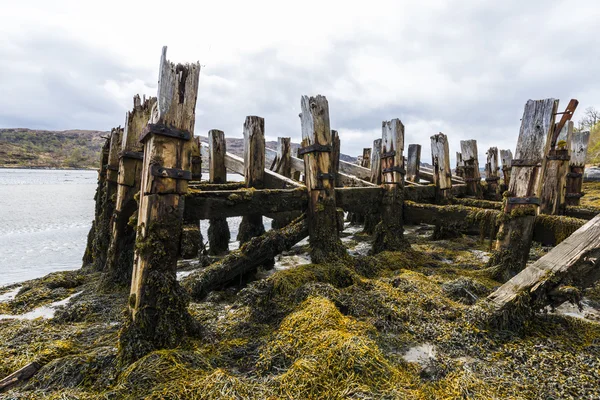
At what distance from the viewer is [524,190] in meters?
4.36

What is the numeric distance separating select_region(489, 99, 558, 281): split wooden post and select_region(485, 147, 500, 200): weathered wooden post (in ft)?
27.5

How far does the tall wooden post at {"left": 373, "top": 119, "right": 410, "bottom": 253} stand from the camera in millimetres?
6184

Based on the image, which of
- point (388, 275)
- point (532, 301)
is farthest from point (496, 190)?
point (532, 301)

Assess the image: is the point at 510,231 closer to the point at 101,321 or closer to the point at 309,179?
the point at 309,179

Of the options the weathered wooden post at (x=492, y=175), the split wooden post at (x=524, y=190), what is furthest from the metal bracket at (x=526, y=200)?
the weathered wooden post at (x=492, y=175)

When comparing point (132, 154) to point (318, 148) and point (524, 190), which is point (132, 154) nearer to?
point (318, 148)

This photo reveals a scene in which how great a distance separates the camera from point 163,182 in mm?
2873

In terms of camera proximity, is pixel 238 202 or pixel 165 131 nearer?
pixel 165 131

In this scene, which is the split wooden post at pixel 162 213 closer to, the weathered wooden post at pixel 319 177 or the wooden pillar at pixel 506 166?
the weathered wooden post at pixel 319 177

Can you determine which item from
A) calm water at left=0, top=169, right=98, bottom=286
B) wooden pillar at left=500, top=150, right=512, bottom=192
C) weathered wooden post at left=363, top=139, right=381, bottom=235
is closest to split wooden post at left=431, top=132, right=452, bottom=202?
weathered wooden post at left=363, top=139, right=381, bottom=235

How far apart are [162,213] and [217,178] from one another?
4.94 meters

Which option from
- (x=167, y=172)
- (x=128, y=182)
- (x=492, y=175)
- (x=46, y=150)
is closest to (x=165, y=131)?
(x=167, y=172)

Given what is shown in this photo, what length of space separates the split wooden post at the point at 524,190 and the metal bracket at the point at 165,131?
4550 mm

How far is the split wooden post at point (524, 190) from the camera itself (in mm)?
4227
